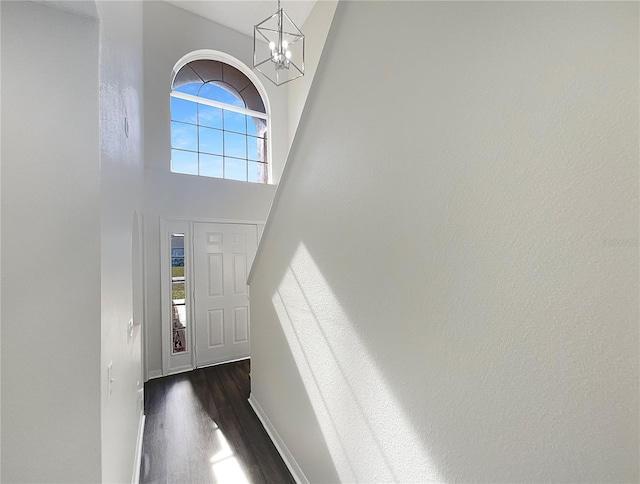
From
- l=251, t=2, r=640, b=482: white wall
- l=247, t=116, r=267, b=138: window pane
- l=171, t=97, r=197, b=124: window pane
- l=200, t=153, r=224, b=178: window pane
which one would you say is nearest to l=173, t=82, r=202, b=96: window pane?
l=171, t=97, r=197, b=124: window pane

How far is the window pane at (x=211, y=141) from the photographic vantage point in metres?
4.00

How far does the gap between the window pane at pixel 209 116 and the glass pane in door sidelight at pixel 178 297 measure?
67.8 inches

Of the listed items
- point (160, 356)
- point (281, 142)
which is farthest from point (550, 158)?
point (281, 142)

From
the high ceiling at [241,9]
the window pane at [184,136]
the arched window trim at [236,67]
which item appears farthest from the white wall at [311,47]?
the window pane at [184,136]

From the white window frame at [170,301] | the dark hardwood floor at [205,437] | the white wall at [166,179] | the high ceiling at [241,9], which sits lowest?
the dark hardwood floor at [205,437]

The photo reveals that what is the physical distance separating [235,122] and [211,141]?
0.54 metres

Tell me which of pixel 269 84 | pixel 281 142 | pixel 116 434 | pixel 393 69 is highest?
pixel 269 84

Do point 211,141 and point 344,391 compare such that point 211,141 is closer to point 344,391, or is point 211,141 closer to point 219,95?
point 219,95

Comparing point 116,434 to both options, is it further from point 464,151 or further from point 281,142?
point 281,142

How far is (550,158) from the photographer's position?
58 cm

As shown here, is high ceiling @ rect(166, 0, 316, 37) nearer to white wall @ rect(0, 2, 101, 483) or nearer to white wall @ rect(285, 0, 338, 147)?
white wall @ rect(285, 0, 338, 147)

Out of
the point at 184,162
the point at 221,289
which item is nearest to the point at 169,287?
the point at 221,289

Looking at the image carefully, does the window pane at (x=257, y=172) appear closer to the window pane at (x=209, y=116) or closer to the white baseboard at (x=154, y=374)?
the window pane at (x=209, y=116)

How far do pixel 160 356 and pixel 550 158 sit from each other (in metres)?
3.98
